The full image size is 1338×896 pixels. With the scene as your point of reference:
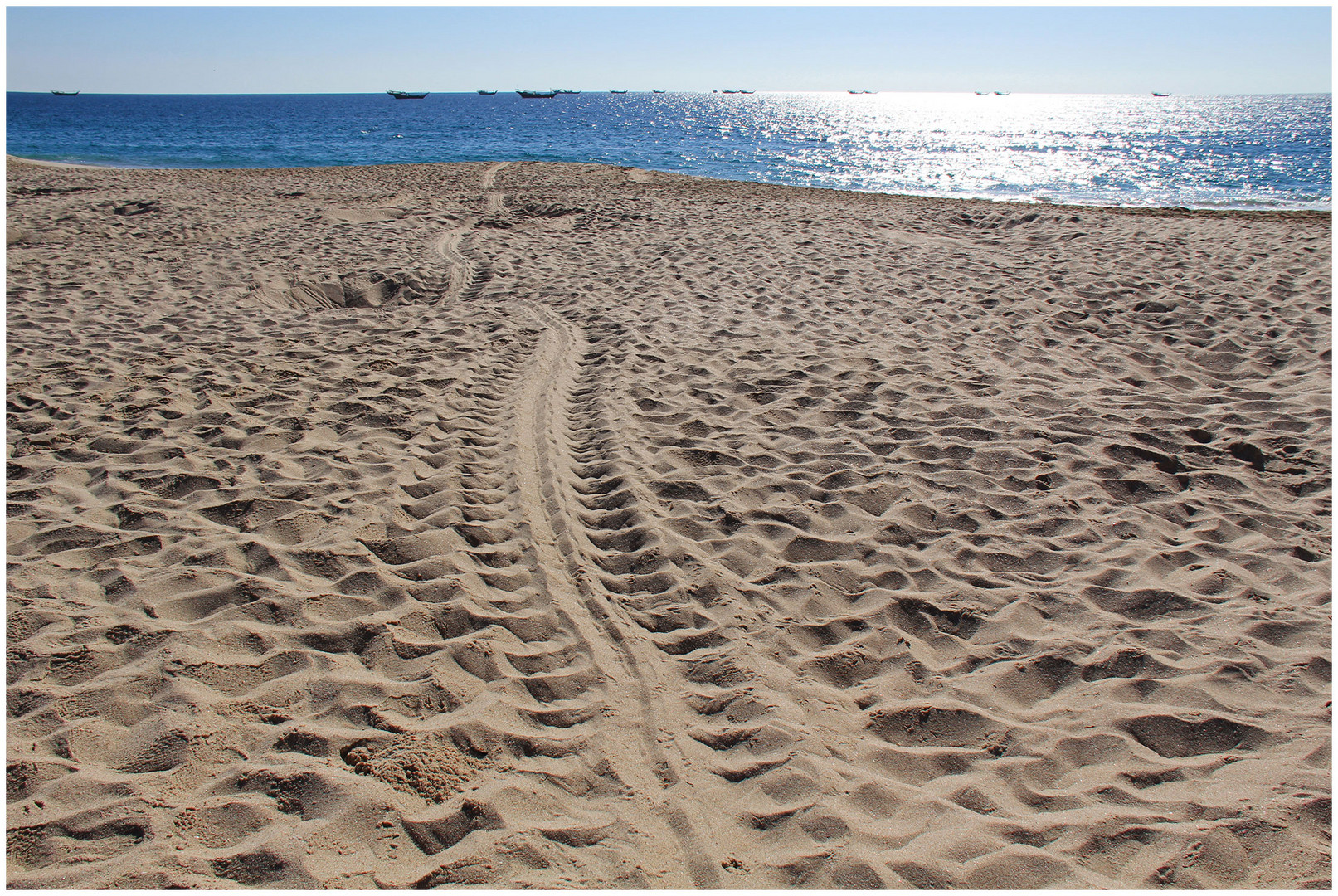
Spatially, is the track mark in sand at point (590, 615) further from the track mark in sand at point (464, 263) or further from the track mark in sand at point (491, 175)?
the track mark in sand at point (491, 175)

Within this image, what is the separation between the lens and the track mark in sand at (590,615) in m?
2.15

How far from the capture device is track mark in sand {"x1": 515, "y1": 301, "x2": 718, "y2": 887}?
7.06 feet

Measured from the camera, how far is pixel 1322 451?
13.9 feet

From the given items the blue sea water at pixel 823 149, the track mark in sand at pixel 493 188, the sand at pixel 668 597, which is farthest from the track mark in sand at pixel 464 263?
the blue sea water at pixel 823 149

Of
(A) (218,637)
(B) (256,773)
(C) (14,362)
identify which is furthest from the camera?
(C) (14,362)

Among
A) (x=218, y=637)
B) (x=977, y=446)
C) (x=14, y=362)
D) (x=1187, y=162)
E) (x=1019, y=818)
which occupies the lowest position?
(x=1019, y=818)

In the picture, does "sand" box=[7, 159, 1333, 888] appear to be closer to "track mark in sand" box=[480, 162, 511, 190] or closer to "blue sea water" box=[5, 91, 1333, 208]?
"track mark in sand" box=[480, 162, 511, 190]

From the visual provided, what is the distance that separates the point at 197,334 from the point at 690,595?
17.8 feet

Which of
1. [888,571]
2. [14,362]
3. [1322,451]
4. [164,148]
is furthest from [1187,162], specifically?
[164,148]

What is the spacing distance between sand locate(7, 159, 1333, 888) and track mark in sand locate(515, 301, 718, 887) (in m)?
0.02

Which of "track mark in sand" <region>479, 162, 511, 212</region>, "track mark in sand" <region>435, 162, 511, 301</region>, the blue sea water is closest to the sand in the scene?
"track mark in sand" <region>435, 162, 511, 301</region>

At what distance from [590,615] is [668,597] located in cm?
36

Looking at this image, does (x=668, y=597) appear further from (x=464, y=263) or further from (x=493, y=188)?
(x=493, y=188)

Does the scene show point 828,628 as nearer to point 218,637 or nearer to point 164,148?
point 218,637
